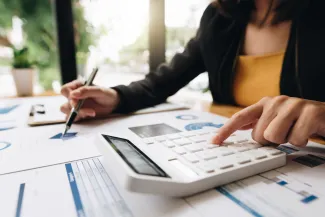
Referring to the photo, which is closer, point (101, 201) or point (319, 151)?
point (101, 201)

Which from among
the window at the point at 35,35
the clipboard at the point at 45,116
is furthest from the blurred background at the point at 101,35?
the clipboard at the point at 45,116

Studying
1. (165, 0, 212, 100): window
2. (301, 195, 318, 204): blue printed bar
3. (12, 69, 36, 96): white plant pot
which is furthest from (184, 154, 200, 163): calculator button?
(165, 0, 212, 100): window

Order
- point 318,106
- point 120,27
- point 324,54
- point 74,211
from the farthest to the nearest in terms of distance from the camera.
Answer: point 120,27
point 324,54
point 318,106
point 74,211

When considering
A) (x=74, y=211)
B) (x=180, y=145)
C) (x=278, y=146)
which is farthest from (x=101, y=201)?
(x=278, y=146)

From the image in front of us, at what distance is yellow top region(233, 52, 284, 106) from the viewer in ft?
2.12

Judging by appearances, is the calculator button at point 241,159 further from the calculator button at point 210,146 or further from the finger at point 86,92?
the finger at point 86,92

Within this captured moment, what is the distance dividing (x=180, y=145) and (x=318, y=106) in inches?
7.7

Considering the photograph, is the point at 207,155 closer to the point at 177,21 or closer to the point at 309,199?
the point at 309,199

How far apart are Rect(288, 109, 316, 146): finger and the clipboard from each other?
0.47m

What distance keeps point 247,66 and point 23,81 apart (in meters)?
0.81

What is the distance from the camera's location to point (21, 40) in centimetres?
110

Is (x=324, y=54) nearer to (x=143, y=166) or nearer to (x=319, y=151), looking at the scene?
(x=319, y=151)

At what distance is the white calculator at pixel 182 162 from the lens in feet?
0.73

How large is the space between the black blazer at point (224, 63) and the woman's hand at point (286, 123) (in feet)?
0.85
